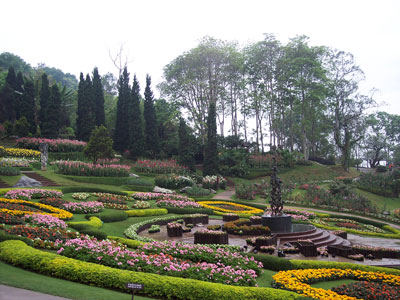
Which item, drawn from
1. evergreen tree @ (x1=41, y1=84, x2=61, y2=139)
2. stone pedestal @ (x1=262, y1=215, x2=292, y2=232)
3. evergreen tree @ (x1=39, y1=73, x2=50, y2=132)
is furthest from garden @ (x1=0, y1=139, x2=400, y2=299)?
evergreen tree @ (x1=39, y1=73, x2=50, y2=132)

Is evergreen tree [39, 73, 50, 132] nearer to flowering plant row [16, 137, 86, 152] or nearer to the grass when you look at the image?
flowering plant row [16, 137, 86, 152]

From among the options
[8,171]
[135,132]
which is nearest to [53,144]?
[135,132]

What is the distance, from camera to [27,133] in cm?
3628

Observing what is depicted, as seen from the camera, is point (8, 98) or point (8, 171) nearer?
point (8, 171)

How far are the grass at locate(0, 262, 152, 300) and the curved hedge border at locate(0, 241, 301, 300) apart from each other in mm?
201

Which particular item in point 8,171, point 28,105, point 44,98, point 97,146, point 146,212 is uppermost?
point 44,98

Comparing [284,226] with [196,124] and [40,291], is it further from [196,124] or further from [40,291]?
[196,124]

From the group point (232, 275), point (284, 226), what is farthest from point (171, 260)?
point (284, 226)

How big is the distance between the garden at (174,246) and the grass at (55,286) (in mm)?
91

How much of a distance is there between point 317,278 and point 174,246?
3933mm

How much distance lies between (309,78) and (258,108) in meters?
7.53

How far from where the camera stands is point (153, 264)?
26.2 feet

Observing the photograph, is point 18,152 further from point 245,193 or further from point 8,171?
point 245,193

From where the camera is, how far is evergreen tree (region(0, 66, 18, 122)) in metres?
43.5
